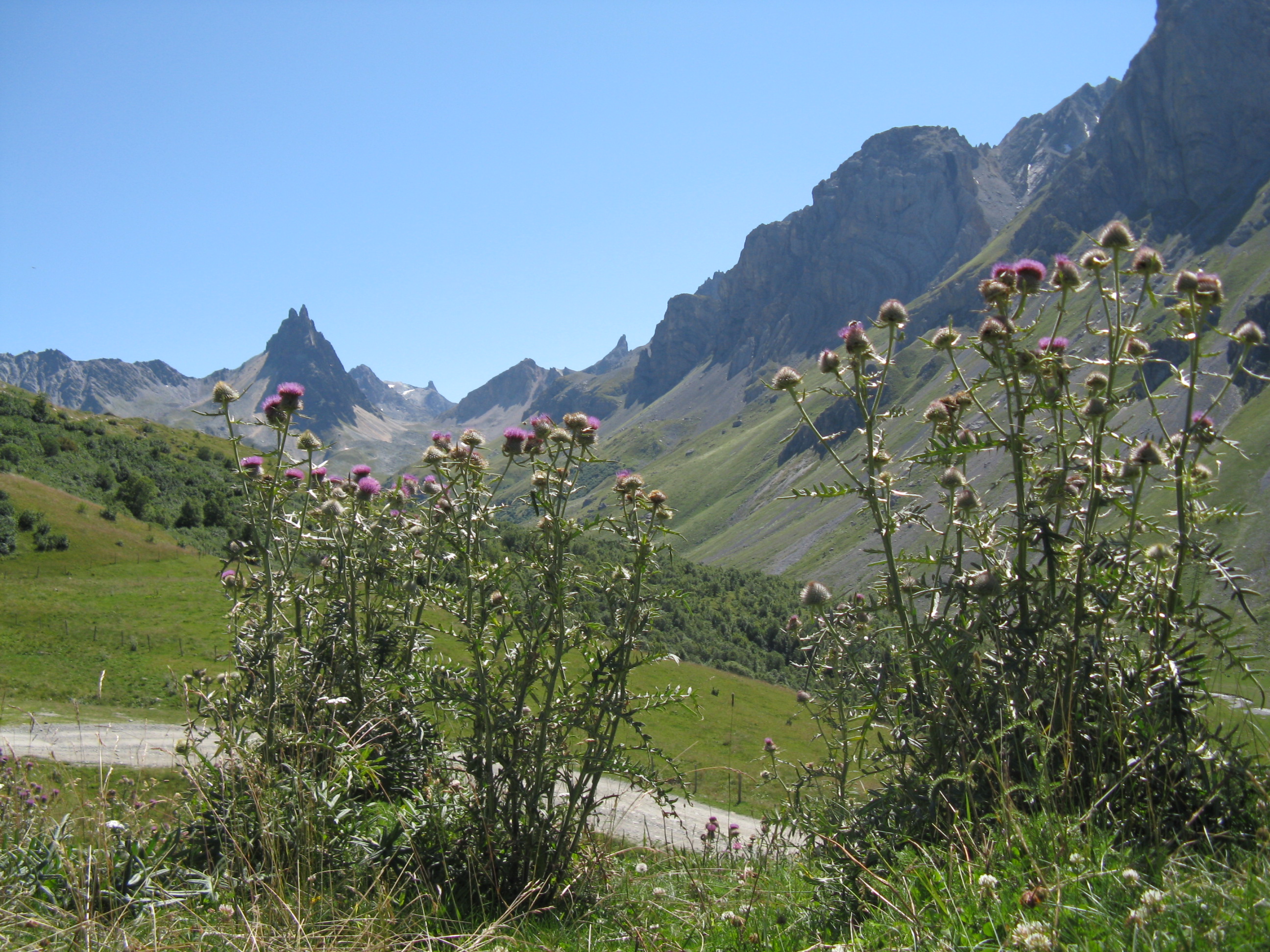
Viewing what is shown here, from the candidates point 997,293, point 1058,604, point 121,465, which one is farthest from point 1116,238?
point 121,465

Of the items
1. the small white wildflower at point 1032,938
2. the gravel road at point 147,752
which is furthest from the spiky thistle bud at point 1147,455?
the gravel road at point 147,752

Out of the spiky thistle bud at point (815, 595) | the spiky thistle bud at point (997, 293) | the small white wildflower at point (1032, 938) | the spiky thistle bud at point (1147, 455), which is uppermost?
the spiky thistle bud at point (997, 293)

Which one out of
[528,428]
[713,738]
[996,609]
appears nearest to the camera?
[996,609]

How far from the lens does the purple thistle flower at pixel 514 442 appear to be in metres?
5.43

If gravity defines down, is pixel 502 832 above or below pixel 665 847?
above

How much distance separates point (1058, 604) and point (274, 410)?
5472 millimetres

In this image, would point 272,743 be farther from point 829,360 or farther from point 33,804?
point 829,360

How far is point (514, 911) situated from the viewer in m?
4.33

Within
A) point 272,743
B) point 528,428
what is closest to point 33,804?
point 272,743

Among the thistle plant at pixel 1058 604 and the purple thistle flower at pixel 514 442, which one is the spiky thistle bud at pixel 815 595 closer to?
the thistle plant at pixel 1058 604

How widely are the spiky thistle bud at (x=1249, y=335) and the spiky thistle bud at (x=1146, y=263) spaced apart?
0.51 metres

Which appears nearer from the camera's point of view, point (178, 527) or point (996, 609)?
point (996, 609)

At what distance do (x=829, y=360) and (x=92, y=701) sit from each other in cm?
2359

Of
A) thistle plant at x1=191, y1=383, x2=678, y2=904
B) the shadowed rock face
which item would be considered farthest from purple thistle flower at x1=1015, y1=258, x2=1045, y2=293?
the shadowed rock face
